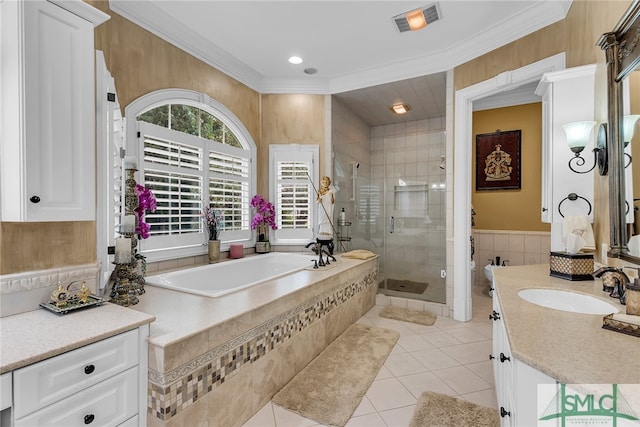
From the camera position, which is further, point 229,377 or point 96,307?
point 229,377

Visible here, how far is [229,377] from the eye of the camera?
165 centimetres

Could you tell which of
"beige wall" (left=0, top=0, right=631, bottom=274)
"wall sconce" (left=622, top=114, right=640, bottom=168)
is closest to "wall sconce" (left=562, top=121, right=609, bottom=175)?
"wall sconce" (left=622, top=114, right=640, bottom=168)

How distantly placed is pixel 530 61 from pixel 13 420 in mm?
3897

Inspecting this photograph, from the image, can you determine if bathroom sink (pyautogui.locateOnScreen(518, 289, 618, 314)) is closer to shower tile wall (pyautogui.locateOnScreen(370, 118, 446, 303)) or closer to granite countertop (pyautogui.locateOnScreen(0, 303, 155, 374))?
granite countertop (pyautogui.locateOnScreen(0, 303, 155, 374))

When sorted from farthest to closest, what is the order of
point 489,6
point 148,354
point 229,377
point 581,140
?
point 489,6, point 581,140, point 229,377, point 148,354

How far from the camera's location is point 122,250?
69.6 inches

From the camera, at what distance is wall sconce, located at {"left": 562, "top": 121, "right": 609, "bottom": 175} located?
1.74 meters

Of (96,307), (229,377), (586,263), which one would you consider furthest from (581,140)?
(96,307)

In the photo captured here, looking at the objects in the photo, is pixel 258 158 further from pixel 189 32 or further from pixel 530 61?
pixel 530 61

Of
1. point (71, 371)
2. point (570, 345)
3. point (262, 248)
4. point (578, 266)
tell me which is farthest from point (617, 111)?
point (262, 248)

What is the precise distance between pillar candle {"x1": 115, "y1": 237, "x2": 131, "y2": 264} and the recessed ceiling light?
12.8 feet

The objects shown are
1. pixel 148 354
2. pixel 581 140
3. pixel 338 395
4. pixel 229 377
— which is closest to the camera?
pixel 148 354

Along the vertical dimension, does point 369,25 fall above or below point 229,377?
above

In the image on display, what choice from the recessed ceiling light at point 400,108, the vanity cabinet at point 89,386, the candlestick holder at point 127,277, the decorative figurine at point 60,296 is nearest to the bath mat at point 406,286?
the recessed ceiling light at point 400,108
